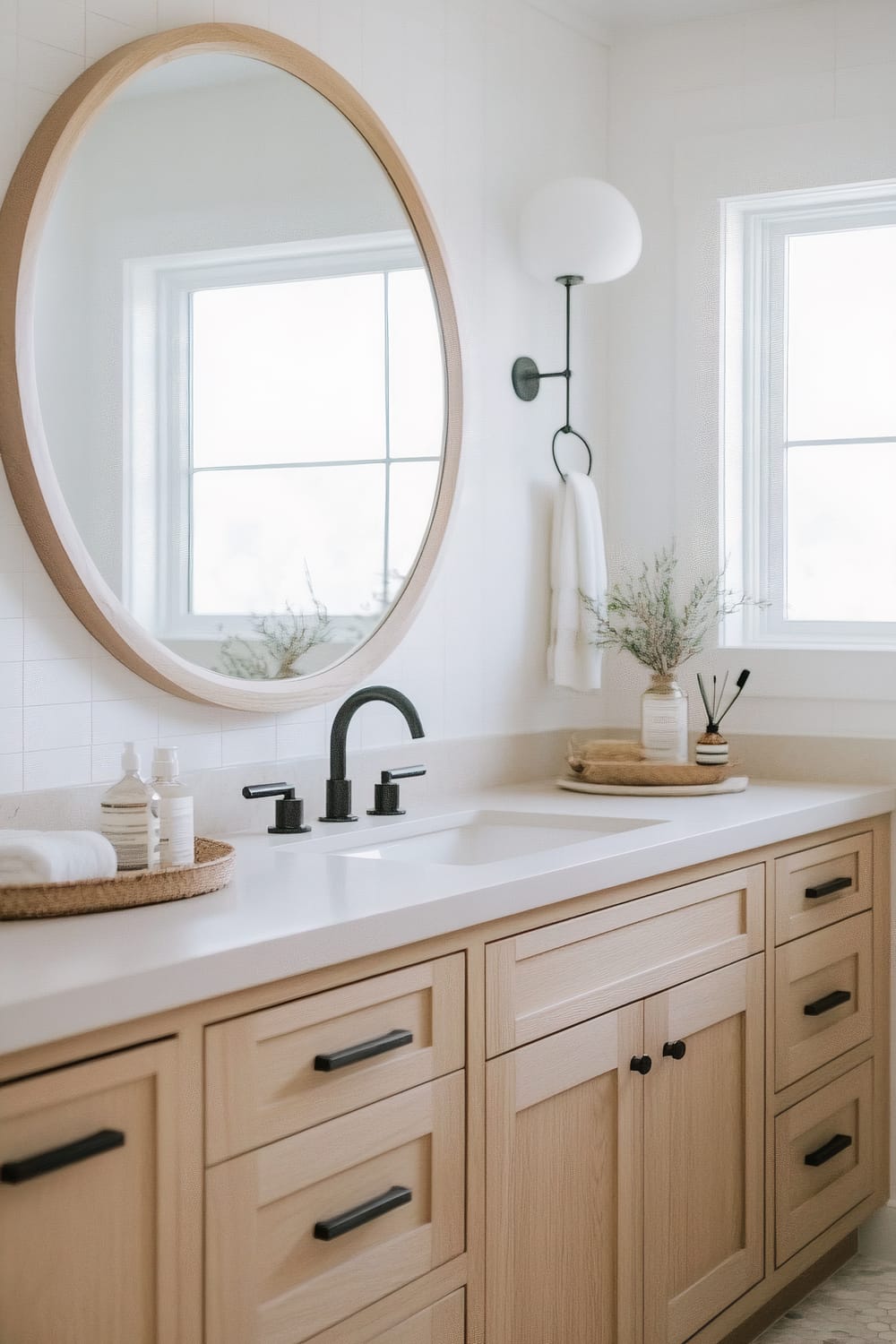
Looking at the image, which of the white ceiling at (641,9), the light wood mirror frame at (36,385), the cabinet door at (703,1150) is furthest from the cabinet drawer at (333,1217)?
the white ceiling at (641,9)

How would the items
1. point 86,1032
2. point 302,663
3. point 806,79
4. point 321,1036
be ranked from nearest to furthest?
point 86,1032 < point 321,1036 < point 302,663 < point 806,79

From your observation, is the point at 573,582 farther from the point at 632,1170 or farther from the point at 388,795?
the point at 632,1170

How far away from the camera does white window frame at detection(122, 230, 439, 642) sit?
1.94 meters

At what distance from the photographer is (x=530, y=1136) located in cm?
181

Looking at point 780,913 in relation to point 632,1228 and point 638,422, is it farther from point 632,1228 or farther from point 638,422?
point 638,422

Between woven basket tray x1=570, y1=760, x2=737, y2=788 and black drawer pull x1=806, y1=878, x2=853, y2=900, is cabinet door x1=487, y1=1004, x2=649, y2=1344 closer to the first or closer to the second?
black drawer pull x1=806, y1=878, x2=853, y2=900

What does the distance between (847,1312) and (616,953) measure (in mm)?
1071

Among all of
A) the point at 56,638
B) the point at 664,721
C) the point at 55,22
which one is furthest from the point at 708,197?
the point at 56,638

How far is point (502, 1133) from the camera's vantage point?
5.74 feet

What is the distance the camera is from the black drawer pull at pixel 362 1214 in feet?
4.78

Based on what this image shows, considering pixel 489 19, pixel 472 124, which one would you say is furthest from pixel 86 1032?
pixel 489 19

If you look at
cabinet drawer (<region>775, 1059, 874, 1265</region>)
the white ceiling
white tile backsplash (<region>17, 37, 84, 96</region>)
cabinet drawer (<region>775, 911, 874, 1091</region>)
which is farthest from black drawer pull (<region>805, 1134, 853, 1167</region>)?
the white ceiling

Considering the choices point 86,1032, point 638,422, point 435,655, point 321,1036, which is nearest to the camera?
point 86,1032

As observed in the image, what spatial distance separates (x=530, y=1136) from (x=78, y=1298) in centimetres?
74
